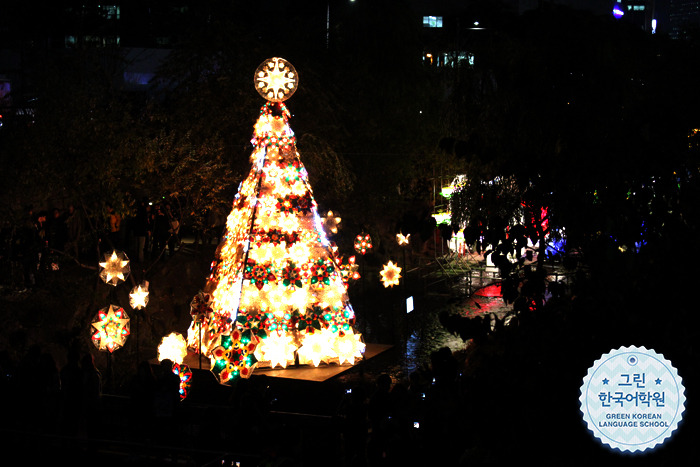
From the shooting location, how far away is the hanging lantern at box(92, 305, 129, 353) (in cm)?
1440

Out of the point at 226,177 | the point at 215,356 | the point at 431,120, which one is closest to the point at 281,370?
the point at 215,356

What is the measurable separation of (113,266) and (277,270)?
2.96m

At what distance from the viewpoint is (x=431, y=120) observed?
29562 millimetres

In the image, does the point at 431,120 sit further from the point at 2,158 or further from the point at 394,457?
the point at 394,457

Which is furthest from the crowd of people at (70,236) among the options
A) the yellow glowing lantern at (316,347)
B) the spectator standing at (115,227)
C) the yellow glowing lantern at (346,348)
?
the yellow glowing lantern at (346,348)

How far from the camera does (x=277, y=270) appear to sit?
15000 mm

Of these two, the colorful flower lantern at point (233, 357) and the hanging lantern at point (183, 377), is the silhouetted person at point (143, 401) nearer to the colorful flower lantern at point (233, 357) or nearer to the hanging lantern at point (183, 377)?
the hanging lantern at point (183, 377)

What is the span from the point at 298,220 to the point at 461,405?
10949 mm

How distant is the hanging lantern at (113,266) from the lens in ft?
49.9

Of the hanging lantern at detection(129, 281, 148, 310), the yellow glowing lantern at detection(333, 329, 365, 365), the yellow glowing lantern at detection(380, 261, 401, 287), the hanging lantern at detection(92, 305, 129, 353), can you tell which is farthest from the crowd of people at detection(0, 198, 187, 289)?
the yellow glowing lantern at detection(380, 261, 401, 287)

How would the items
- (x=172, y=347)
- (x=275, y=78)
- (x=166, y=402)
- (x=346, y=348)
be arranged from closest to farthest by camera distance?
(x=166, y=402)
(x=172, y=347)
(x=275, y=78)
(x=346, y=348)

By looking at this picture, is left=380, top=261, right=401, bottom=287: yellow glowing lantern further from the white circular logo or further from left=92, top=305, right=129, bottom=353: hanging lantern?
the white circular logo

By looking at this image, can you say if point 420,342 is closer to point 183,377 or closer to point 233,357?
point 233,357

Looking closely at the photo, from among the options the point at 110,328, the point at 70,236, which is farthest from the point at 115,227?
the point at 110,328
